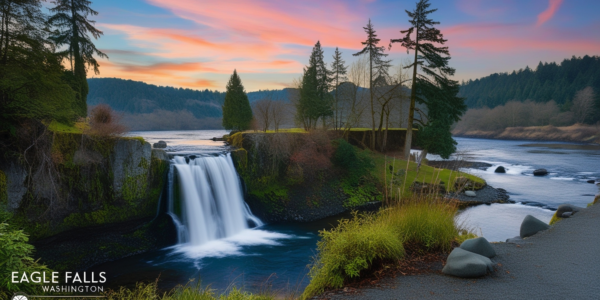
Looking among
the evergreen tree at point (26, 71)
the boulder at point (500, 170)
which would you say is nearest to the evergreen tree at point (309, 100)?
the boulder at point (500, 170)

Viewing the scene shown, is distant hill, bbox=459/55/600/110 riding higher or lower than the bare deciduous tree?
higher

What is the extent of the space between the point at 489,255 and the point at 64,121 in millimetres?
17222

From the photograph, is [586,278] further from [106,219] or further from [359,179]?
[359,179]

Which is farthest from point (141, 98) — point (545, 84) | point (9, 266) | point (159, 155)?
point (545, 84)

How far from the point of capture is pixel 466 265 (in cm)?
608

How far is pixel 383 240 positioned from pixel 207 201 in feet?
40.7

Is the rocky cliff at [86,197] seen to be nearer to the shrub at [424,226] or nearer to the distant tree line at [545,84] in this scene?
the shrub at [424,226]

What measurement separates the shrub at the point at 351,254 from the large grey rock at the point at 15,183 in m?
11.9

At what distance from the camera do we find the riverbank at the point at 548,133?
67.9 metres

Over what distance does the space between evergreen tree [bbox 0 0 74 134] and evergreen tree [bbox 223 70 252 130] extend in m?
27.5

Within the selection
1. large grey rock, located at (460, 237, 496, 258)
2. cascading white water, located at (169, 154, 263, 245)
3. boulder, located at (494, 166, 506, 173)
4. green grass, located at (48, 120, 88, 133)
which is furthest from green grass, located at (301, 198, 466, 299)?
boulder, located at (494, 166, 506, 173)

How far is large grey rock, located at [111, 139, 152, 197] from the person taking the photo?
14.7 m

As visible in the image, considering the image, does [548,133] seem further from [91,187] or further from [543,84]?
[91,187]

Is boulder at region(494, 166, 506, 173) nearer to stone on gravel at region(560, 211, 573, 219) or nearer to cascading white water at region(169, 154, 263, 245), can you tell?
stone on gravel at region(560, 211, 573, 219)
